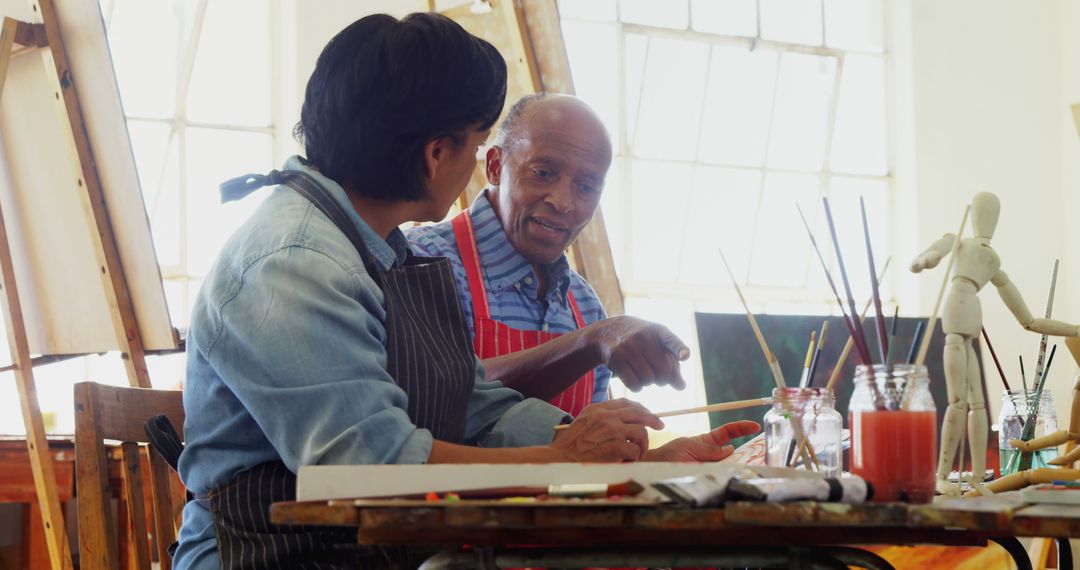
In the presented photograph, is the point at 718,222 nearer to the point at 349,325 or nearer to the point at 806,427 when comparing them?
the point at 806,427

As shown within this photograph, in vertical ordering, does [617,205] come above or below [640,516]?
above

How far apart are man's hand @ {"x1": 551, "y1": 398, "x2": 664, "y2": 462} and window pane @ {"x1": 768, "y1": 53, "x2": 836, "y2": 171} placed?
14.4 ft

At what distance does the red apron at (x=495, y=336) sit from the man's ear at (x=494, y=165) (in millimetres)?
186

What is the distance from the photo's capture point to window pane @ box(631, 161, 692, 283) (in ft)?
17.7

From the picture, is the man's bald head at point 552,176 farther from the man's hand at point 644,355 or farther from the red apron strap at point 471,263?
the man's hand at point 644,355

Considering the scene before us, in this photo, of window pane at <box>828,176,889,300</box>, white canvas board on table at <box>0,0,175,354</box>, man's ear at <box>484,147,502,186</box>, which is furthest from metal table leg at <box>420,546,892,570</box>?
window pane at <box>828,176,889,300</box>

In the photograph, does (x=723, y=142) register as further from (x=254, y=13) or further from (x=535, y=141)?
(x=535, y=141)

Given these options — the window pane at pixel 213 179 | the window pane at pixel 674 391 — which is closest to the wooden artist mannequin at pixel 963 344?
the window pane at pixel 674 391

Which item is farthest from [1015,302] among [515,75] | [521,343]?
[515,75]

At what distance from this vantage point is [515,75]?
332 centimetres

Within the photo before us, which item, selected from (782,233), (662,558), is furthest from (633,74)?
(662,558)

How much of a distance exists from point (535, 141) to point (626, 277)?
2885mm

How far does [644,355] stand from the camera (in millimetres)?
1924

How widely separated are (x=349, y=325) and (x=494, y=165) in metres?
1.38
